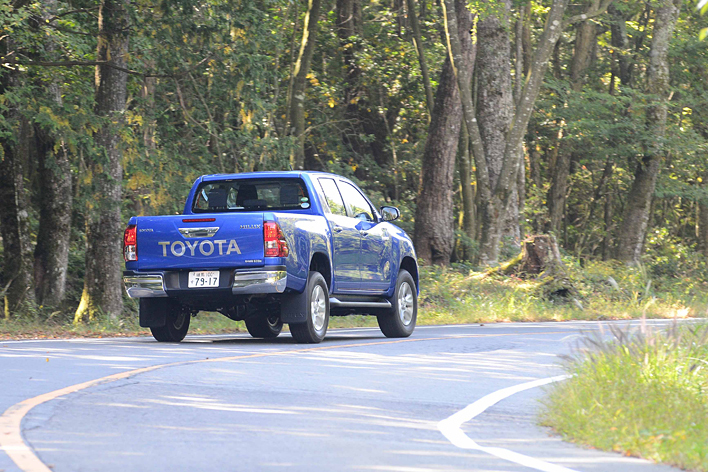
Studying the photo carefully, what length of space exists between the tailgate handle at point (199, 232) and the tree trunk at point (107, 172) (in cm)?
622

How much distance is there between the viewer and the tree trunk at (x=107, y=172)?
728 inches

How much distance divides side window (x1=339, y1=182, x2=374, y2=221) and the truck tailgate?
8.44 feet

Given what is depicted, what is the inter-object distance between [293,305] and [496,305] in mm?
8816

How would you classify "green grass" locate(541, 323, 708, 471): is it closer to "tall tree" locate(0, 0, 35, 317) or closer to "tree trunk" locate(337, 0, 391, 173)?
"tall tree" locate(0, 0, 35, 317)

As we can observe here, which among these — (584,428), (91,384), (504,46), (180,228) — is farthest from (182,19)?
(584,428)

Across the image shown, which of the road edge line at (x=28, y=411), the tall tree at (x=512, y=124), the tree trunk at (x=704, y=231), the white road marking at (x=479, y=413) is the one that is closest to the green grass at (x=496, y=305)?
the tall tree at (x=512, y=124)

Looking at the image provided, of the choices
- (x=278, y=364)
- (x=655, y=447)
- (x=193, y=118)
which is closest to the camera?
(x=655, y=447)

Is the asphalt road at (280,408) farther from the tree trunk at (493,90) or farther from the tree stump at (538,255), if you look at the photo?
the tree trunk at (493,90)

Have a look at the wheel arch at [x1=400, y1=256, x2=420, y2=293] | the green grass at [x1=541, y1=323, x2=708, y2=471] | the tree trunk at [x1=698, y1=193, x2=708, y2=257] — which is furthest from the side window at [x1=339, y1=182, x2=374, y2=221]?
the tree trunk at [x1=698, y1=193, x2=708, y2=257]

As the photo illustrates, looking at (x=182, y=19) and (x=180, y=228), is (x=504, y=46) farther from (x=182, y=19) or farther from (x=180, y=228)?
(x=180, y=228)

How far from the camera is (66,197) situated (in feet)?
73.4

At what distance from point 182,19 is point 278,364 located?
410 inches

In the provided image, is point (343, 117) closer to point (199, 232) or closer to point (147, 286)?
point (147, 286)

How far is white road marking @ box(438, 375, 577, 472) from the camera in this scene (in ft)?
20.5
